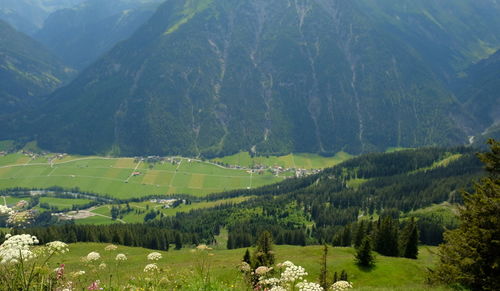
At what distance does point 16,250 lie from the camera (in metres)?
11.2

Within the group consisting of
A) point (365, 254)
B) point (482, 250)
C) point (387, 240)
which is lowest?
point (387, 240)

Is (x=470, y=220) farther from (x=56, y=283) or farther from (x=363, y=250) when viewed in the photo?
(x=363, y=250)

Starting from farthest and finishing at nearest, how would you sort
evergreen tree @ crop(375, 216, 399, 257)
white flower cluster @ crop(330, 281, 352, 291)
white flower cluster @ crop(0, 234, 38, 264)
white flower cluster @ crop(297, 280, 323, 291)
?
1. evergreen tree @ crop(375, 216, 399, 257)
2. white flower cluster @ crop(330, 281, 352, 291)
3. white flower cluster @ crop(297, 280, 323, 291)
4. white flower cluster @ crop(0, 234, 38, 264)

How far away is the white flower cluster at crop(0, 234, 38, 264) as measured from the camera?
11031mm

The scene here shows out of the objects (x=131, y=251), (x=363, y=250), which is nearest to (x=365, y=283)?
(x=363, y=250)

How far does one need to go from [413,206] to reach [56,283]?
213413mm

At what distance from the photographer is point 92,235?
425ft

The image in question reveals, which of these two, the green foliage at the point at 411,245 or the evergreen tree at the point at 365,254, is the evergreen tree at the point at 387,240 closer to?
the green foliage at the point at 411,245

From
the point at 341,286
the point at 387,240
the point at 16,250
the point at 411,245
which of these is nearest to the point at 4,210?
the point at 16,250

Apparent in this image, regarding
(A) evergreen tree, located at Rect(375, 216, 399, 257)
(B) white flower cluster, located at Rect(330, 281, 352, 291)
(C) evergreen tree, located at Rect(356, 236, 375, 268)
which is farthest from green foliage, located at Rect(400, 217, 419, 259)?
(B) white flower cluster, located at Rect(330, 281, 352, 291)

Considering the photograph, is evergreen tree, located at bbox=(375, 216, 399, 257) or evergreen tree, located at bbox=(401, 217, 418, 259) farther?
evergreen tree, located at bbox=(401, 217, 418, 259)

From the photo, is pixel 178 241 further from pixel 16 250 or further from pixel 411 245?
pixel 16 250

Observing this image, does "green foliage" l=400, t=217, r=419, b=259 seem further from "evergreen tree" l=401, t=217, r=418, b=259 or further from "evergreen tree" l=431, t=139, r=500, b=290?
"evergreen tree" l=431, t=139, r=500, b=290

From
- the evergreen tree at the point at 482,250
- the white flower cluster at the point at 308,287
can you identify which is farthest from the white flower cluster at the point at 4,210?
the evergreen tree at the point at 482,250
